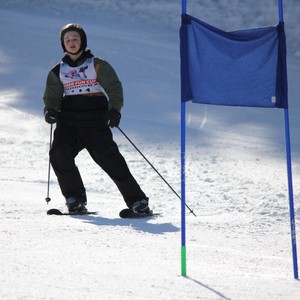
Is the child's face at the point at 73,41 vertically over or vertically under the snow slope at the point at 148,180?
over

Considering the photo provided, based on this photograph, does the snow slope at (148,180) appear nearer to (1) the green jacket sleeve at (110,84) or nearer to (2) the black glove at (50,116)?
(2) the black glove at (50,116)

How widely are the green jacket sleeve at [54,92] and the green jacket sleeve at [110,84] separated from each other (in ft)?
1.02

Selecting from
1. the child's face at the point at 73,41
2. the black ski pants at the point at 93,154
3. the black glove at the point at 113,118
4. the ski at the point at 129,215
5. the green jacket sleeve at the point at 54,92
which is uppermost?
the child's face at the point at 73,41

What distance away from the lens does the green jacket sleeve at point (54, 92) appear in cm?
574

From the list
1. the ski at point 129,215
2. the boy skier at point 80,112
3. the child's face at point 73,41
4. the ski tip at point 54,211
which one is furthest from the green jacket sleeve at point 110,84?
the ski tip at point 54,211

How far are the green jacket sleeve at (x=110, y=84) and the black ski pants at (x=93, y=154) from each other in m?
0.26

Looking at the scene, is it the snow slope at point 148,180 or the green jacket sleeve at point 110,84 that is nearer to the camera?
the snow slope at point 148,180

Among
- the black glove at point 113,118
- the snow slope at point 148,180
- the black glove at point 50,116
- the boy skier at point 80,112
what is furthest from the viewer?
the boy skier at point 80,112

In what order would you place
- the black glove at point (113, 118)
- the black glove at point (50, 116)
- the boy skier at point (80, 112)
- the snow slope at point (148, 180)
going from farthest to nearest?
1. the boy skier at point (80, 112)
2. the black glove at point (50, 116)
3. the black glove at point (113, 118)
4. the snow slope at point (148, 180)

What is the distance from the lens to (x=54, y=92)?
5.76 meters

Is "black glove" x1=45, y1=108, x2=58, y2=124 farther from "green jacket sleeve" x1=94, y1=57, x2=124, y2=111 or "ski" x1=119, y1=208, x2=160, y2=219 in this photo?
"ski" x1=119, y1=208, x2=160, y2=219

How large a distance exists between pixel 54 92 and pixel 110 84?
43cm

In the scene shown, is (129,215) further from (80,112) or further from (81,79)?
(81,79)

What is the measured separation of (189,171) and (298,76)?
777 cm
